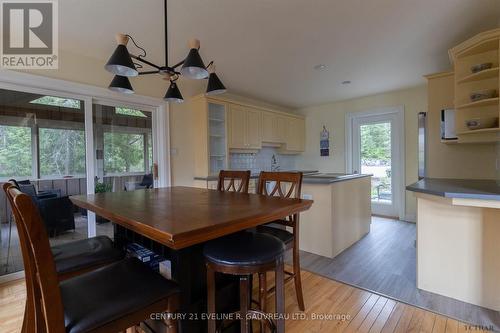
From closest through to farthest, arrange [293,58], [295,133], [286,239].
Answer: [286,239]
[293,58]
[295,133]

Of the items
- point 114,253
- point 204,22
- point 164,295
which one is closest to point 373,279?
point 164,295

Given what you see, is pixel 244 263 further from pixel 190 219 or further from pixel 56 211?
pixel 56 211

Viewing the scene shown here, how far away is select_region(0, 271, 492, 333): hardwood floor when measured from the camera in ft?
5.29

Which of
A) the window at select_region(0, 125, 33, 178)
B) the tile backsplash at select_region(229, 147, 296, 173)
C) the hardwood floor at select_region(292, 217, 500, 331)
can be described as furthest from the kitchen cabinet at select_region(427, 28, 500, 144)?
the window at select_region(0, 125, 33, 178)

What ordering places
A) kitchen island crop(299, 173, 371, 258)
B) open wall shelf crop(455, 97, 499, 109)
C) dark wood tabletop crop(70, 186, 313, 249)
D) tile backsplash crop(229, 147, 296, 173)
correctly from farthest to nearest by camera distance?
tile backsplash crop(229, 147, 296, 173)
kitchen island crop(299, 173, 371, 258)
open wall shelf crop(455, 97, 499, 109)
dark wood tabletop crop(70, 186, 313, 249)

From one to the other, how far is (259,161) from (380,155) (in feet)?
7.67

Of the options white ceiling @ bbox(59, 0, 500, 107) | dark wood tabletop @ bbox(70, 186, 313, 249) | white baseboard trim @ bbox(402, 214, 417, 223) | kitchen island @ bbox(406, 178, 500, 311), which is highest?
white ceiling @ bbox(59, 0, 500, 107)

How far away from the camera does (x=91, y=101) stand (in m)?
2.81

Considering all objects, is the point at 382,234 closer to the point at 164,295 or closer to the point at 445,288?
the point at 445,288

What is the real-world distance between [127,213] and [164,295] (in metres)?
0.43

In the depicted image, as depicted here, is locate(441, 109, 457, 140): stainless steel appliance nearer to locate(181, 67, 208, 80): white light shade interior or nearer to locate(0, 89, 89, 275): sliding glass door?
locate(181, 67, 208, 80): white light shade interior

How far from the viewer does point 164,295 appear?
3.25 ft

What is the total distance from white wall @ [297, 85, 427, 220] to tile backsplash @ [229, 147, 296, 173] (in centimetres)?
35

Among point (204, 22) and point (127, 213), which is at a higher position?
point (204, 22)
